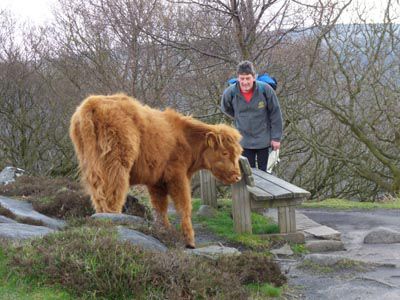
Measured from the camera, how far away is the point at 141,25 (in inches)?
590

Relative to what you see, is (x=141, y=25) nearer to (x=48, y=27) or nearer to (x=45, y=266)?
(x=48, y=27)

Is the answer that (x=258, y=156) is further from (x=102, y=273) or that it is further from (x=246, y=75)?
(x=102, y=273)

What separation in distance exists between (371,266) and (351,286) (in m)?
0.93

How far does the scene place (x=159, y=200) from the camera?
23.9 feet

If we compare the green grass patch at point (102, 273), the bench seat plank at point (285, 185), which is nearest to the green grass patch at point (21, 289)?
the green grass patch at point (102, 273)

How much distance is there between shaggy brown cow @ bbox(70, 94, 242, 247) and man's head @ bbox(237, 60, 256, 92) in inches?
50.9

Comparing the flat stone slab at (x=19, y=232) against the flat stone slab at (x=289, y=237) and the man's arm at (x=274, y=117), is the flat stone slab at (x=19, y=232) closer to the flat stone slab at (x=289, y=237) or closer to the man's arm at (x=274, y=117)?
the flat stone slab at (x=289, y=237)

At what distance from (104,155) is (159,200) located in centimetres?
134

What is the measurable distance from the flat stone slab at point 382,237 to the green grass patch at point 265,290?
3.14 meters

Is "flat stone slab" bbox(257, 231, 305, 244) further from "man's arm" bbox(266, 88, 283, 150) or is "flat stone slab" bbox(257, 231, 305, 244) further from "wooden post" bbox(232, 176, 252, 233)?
"man's arm" bbox(266, 88, 283, 150)

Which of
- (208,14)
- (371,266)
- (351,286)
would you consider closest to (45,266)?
(351,286)

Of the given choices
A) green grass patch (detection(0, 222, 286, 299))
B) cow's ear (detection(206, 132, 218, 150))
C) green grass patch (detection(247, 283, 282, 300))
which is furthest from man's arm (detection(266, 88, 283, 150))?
green grass patch (detection(0, 222, 286, 299))

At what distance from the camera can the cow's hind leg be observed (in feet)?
23.6

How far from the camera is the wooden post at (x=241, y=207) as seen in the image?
7.57 m
